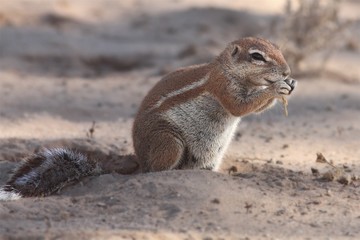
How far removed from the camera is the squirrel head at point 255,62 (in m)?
6.78

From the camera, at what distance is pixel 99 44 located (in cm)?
1386

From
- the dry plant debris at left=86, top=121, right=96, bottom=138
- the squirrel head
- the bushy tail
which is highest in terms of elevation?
the squirrel head

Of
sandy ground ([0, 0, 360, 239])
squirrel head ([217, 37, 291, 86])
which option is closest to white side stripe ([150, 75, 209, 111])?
squirrel head ([217, 37, 291, 86])

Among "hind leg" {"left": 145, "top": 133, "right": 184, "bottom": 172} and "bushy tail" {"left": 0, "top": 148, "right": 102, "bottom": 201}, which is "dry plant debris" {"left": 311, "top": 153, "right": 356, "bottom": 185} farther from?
"bushy tail" {"left": 0, "top": 148, "right": 102, "bottom": 201}

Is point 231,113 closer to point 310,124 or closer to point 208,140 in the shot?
point 208,140

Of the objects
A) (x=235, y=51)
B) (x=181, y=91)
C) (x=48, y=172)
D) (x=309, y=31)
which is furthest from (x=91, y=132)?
(x=309, y=31)

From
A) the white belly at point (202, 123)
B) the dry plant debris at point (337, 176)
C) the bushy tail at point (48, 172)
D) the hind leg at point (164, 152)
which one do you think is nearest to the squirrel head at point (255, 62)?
the white belly at point (202, 123)

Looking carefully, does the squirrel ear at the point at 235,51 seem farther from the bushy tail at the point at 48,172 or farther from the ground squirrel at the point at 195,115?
the bushy tail at the point at 48,172

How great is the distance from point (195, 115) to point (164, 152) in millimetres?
420

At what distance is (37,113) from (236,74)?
3426 mm

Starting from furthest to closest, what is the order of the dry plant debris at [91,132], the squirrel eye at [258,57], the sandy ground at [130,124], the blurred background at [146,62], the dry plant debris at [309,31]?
the dry plant debris at [309,31] < the blurred background at [146,62] < the dry plant debris at [91,132] < the squirrel eye at [258,57] < the sandy ground at [130,124]

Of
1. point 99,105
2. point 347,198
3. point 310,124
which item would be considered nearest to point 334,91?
point 310,124

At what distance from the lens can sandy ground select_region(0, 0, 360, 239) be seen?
18.7 feet

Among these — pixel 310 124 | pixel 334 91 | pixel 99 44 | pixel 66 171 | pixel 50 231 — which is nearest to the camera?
pixel 50 231
